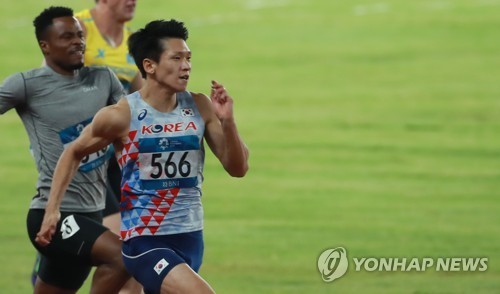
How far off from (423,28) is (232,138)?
2388 centimetres

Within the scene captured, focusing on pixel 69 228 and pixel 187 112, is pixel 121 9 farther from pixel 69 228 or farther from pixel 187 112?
pixel 187 112

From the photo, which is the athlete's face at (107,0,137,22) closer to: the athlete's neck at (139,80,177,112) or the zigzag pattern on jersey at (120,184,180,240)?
the athlete's neck at (139,80,177,112)

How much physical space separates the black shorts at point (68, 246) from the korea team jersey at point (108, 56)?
63.4 inches

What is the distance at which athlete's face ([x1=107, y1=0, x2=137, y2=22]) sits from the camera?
40.0ft

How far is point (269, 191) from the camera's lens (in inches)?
748

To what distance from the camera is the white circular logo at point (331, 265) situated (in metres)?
13.2

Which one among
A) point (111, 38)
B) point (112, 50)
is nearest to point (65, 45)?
point (112, 50)

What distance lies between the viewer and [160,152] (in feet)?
30.3

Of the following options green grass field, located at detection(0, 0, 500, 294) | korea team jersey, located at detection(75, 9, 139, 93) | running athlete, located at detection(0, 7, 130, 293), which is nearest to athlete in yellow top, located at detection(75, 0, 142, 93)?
korea team jersey, located at detection(75, 9, 139, 93)

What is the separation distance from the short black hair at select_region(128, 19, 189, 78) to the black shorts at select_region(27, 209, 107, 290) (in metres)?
1.26

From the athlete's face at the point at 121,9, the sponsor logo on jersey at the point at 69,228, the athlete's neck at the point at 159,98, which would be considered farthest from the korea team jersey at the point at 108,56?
the athlete's neck at the point at 159,98

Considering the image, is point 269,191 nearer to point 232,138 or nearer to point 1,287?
point 1,287

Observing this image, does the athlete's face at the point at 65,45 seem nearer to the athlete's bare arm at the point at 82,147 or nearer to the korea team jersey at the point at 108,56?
the athlete's bare arm at the point at 82,147

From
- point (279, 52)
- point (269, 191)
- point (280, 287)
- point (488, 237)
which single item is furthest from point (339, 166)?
point (279, 52)
